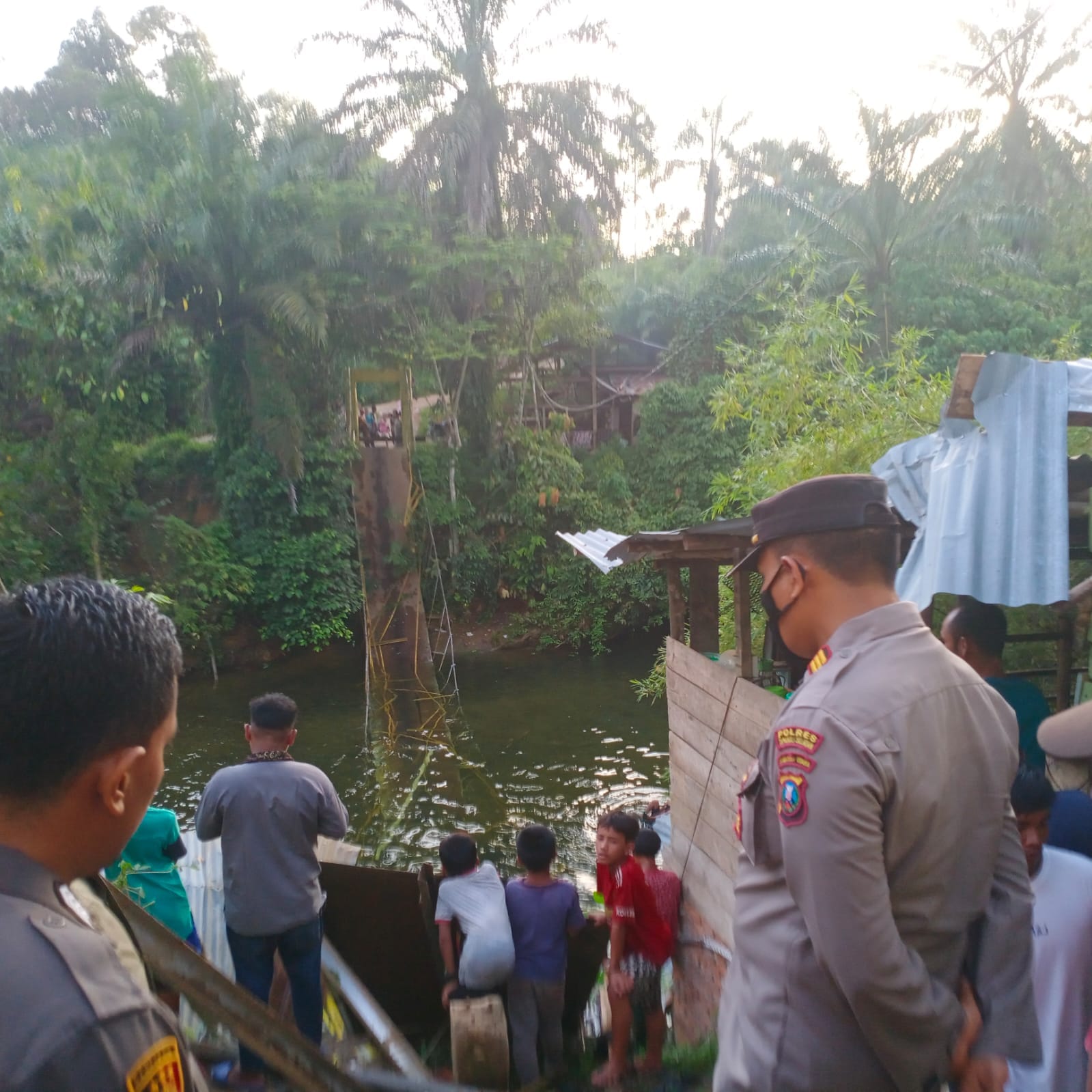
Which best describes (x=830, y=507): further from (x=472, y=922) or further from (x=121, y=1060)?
(x=472, y=922)

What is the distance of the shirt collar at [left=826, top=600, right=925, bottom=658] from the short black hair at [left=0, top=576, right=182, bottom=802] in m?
1.13

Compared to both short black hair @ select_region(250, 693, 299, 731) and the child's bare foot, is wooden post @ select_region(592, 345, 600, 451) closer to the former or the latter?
the child's bare foot

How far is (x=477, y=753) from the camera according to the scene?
479 inches

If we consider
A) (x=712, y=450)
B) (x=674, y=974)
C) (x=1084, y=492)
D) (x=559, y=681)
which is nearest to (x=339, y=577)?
(x=559, y=681)

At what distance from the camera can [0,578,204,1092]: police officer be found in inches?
31.1

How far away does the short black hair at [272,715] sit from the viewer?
3.47m

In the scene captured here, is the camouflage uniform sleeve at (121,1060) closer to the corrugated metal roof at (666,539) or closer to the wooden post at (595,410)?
the corrugated metal roof at (666,539)

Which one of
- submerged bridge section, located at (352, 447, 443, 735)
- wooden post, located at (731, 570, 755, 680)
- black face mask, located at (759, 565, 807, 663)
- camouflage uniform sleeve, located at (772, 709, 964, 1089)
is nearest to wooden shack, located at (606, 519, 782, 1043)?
wooden post, located at (731, 570, 755, 680)

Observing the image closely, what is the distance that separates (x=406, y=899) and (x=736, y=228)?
965 inches

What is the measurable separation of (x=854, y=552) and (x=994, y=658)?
6.14ft

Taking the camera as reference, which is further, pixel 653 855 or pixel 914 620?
pixel 653 855

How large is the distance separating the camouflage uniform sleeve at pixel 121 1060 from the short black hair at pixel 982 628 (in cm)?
297

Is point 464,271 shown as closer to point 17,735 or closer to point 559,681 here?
point 559,681

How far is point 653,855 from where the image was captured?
4.69m
